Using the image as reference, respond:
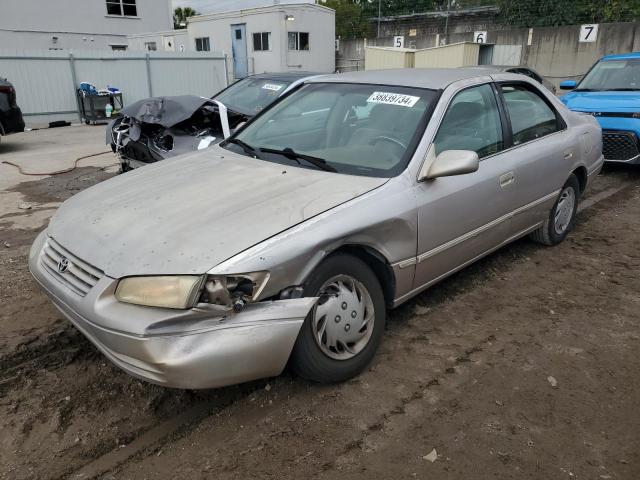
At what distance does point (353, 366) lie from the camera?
289cm

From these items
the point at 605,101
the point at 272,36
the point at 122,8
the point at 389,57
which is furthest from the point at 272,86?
the point at 122,8

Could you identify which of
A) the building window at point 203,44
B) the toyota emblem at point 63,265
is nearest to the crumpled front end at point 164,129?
the toyota emblem at point 63,265

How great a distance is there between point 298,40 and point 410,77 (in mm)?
21296

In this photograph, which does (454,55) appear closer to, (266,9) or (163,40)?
(266,9)

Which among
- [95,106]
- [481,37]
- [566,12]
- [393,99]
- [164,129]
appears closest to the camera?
[393,99]

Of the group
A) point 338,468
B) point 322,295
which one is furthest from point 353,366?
point 338,468

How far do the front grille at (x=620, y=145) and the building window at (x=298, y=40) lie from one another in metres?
18.2

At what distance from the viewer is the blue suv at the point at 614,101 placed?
712 centimetres

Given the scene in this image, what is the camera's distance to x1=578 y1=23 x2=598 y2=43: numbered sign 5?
59.5 ft

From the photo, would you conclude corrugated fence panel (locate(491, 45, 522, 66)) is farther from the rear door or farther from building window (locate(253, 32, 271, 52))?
the rear door

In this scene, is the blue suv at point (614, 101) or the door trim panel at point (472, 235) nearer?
the door trim panel at point (472, 235)

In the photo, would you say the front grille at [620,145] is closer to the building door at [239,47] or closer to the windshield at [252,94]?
the windshield at [252,94]

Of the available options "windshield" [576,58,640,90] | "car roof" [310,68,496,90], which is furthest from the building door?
"car roof" [310,68,496,90]

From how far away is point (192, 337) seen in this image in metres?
2.28
